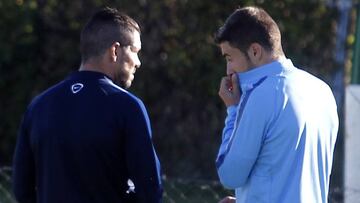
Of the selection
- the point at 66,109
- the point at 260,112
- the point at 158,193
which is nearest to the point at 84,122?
the point at 66,109

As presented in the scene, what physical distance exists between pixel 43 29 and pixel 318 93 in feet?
21.9

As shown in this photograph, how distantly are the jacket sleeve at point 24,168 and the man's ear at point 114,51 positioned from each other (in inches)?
18.5

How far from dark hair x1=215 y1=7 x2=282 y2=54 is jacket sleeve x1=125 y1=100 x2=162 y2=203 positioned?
462 millimetres

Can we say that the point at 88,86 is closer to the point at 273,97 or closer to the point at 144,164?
the point at 144,164

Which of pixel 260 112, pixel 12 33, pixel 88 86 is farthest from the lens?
pixel 12 33

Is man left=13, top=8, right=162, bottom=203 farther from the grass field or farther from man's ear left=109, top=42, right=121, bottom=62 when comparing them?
the grass field

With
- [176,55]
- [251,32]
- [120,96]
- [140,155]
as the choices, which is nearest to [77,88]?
[120,96]

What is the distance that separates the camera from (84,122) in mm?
4230

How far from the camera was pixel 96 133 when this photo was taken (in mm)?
4195

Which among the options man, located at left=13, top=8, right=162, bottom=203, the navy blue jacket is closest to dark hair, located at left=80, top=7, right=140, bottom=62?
man, located at left=13, top=8, right=162, bottom=203

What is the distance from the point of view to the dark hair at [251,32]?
162 inches

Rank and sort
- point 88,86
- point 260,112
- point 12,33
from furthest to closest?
point 12,33
point 88,86
point 260,112

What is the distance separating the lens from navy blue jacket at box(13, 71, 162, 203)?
419 centimetres

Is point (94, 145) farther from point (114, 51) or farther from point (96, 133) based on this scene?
point (114, 51)
